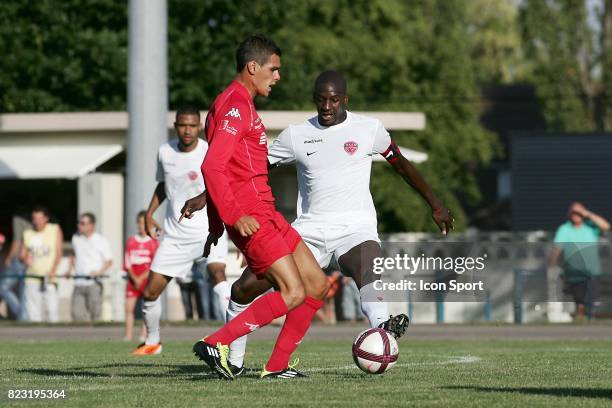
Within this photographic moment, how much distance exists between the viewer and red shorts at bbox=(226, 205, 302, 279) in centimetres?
936

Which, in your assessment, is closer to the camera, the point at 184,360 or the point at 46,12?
the point at 184,360

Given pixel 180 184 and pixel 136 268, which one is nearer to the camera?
pixel 180 184

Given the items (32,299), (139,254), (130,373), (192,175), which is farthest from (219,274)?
(32,299)

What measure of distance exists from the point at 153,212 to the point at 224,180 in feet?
15.3

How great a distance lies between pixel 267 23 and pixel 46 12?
623cm

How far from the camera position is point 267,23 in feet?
140

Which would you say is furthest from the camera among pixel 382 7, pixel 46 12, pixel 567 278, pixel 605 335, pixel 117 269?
pixel 382 7

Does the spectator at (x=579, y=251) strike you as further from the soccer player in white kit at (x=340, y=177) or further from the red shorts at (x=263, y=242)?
the red shorts at (x=263, y=242)

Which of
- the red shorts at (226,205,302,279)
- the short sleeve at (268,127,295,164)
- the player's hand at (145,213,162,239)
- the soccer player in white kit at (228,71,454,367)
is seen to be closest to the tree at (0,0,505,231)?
the player's hand at (145,213,162,239)

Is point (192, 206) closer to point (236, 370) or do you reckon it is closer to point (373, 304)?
point (236, 370)

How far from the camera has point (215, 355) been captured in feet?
31.2

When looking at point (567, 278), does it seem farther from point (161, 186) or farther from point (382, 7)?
point (382, 7)

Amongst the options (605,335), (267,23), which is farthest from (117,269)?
(267,23)

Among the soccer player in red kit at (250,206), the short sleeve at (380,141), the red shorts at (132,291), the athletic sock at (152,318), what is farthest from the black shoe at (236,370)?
the red shorts at (132,291)
